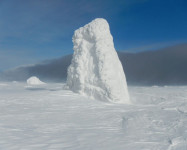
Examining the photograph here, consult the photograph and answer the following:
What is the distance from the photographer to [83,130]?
7.19 metres

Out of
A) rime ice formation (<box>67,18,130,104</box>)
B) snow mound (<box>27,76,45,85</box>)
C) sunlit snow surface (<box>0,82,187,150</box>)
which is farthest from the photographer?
snow mound (<box>27,76,45,85</box>)

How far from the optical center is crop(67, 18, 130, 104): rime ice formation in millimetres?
14672

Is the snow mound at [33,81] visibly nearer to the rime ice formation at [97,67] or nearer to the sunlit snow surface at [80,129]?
the rime ice formation at [97,67]

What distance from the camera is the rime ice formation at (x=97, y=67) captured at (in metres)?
14.7

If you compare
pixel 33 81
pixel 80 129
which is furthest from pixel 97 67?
pixel 33 81

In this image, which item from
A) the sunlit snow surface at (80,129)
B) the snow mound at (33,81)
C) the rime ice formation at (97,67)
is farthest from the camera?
the snow mound at (33,81)

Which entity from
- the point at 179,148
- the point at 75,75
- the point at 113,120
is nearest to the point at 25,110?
the point at 113,120

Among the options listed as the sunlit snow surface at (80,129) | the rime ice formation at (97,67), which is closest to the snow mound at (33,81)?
the rime ice formation at (97,67)

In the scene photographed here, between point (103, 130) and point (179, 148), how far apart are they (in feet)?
8.16

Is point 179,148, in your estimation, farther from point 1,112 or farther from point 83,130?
point 1,112

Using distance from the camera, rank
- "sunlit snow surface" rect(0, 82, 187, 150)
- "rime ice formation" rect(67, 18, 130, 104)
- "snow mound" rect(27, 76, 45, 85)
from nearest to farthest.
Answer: "sunlit snow surface" rect(0, 82, 187, 150) < "rime ice formation" rect(67, 18, 130, 104) < "snow mound" rect(27, 76, 45, 85)

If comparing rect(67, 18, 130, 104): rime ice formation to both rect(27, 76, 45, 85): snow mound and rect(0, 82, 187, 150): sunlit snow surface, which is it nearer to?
rect(0, 82, 187, 150): sunlit snow surface

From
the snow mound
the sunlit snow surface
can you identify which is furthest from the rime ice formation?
the snow mound

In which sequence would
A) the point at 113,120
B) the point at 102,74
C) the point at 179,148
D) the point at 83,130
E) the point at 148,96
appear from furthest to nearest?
the point at 148,96, the point at 102,74, the point at 113,120, the point at 83,130, the point at 179,148
